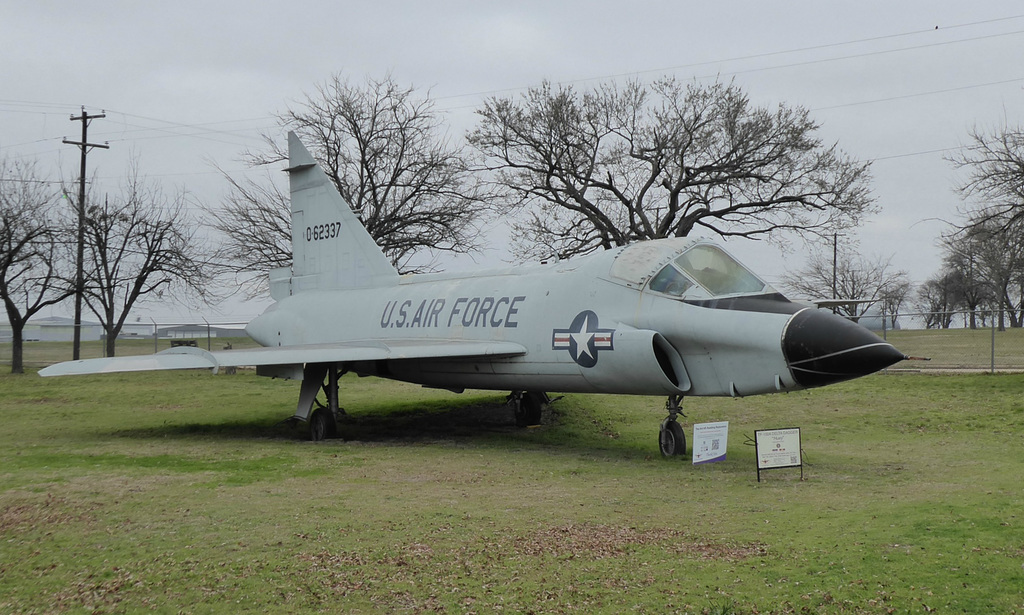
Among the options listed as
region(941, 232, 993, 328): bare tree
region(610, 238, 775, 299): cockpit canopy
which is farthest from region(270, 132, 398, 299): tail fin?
region(941, 232, 993, 328): bare tree

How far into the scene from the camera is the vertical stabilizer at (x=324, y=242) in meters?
18.9

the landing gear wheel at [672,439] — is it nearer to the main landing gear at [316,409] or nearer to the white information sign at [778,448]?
the white information sign at [778,448]

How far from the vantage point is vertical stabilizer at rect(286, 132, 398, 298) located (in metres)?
18.9

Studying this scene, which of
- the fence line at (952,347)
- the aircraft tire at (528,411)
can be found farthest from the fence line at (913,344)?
the aircraft tire at (528,411)

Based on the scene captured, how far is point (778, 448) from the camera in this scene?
9.88 m

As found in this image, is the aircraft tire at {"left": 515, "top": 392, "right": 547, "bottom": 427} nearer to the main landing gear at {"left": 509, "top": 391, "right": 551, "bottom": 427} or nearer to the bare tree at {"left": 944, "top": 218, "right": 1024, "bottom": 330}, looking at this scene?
the main landing gear at {"left": 509, "top": 391, "right": 551, "bottom": 427}

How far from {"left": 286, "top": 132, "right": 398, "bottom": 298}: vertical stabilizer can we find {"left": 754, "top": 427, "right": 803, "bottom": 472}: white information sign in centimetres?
1016

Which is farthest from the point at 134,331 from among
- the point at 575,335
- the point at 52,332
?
the point at 575,335

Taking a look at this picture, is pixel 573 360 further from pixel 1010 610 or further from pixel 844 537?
pixel 1010 610

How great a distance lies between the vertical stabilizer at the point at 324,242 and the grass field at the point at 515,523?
15.9ft

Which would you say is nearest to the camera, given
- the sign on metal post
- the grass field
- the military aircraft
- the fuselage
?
the grass field

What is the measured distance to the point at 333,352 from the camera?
14.4 m

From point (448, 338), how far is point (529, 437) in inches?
91.4

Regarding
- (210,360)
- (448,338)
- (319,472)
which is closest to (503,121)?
(448,338)
